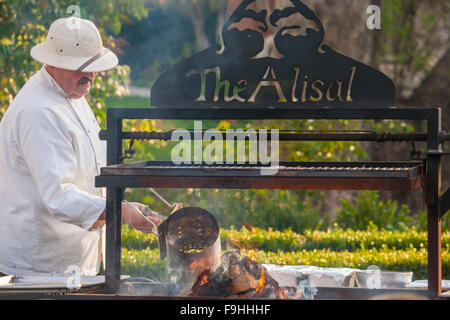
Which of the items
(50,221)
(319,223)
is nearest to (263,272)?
(50,221)

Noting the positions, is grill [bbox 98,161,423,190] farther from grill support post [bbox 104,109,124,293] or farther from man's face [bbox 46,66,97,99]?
man's face [bbox 46,66,97,99]

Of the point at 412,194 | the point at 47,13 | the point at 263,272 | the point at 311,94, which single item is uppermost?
the point at 47,13

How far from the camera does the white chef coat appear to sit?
362 cm

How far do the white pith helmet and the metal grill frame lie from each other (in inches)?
16.4

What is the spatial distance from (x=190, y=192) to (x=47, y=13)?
7.94 feet

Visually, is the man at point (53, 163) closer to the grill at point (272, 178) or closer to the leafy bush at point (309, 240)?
the grill at point (272, 178)

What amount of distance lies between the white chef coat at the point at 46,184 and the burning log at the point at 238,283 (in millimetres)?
612

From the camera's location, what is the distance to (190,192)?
24.3 feet

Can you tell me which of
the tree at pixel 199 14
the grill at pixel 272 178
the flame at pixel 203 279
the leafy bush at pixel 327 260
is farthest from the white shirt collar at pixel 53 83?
the tree at pixel 199 14

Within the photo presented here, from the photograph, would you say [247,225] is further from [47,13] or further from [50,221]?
[50,221]

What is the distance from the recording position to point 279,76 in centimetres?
359

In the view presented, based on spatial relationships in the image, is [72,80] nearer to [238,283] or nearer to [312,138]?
[312,138]

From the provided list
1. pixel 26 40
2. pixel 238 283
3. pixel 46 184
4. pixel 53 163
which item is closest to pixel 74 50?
pixel 53 163

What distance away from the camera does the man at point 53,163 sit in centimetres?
365
